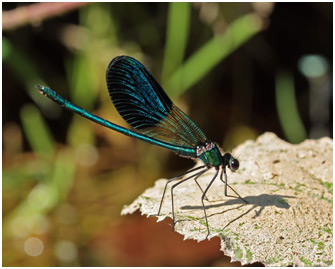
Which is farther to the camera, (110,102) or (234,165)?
(110,102)

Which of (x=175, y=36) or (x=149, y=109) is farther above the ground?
(x=175, y=36)

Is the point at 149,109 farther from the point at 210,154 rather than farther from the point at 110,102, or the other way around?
the point at 110,102

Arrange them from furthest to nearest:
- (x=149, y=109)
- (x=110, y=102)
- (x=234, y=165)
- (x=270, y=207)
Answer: (x=110, y=102) → (x=149, y=109) → (x=234, y=165) → (x=270, y=207)

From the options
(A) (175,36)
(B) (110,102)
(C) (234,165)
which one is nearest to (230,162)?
(C) (234,165)

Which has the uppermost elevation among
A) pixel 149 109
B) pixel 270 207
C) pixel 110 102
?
pixel 110 102

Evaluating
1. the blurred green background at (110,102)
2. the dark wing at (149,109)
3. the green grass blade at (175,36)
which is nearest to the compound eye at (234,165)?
the dark wing at (149,109)

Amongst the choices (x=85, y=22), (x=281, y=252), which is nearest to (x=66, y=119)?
(x=85, y=22)

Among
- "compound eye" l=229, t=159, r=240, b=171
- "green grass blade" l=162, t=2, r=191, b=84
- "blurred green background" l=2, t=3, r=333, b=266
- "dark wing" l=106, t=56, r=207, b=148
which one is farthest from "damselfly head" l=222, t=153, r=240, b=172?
"green grass blade" l=162, t=2, r=191, b=84
